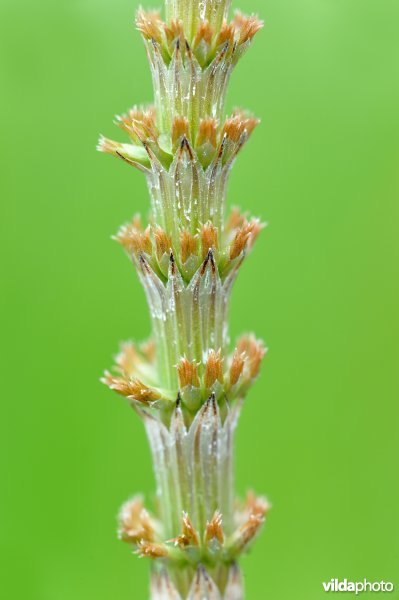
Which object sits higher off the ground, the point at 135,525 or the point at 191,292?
the point at 191,292

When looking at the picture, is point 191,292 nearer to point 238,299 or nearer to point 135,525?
point 135,525

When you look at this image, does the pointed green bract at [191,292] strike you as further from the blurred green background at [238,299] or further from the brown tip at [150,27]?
the blurred green background at [238,299]

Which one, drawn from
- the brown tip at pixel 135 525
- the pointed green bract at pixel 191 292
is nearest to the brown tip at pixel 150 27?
the pointed green bract at pixel 191 292

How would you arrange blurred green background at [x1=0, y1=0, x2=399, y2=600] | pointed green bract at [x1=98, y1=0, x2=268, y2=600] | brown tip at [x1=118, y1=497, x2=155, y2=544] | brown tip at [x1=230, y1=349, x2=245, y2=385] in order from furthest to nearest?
1. blurred green background at [x1=0, y1=0, x2=399, y2=600]
2. brown tip at [x1=118, y1=497, x2=155, y2=544]
3. brown tip at [x1=230, y1=349, x2=245, y2=385]
4. pointed green bract at [x1=98, y1=0, x2=268, y2=600]

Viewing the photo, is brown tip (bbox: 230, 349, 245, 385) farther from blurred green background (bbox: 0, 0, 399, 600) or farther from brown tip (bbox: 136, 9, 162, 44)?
blurred green background (bbox: 0, 0, 399, 600)

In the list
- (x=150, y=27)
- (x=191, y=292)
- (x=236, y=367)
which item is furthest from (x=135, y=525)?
(x=150, y=27)

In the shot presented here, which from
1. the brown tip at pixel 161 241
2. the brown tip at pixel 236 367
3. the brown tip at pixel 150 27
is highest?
the brown tip at pixel 150 27

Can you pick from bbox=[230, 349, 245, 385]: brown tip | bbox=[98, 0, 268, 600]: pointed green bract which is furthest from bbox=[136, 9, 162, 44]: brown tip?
bbox=[230, 349, 245, 385]: brown tip

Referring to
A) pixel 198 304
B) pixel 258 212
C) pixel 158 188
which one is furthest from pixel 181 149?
pixel 258 212

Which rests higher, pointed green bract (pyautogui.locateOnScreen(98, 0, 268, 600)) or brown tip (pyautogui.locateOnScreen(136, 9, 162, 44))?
brown tip (pyautogui.locateOnScreen(136, 9, 162, 44))
